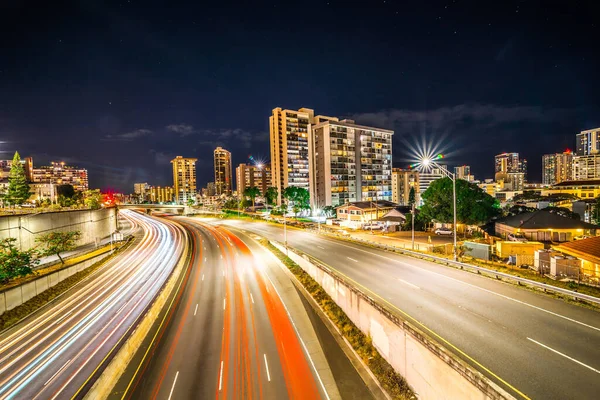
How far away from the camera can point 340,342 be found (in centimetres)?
2031

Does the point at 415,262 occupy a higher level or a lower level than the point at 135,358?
higher

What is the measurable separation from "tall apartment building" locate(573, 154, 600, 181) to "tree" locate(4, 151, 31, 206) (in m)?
253

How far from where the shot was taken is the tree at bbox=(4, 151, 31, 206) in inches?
2489

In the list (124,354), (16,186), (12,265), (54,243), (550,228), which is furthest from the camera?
(16,186)

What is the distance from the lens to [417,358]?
13.0 metres

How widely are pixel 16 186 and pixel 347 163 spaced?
365 ft

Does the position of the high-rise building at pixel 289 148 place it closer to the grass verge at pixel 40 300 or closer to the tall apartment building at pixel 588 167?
the grass verge at pixel 40 300

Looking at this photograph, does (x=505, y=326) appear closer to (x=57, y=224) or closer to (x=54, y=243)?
(x=54, y=243)

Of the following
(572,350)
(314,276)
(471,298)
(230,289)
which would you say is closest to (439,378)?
(572,350)

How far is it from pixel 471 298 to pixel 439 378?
28.7 ft

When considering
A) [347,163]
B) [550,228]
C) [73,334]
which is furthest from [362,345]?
[347,163]

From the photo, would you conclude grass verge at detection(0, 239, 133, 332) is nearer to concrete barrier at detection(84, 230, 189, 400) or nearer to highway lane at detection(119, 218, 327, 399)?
concrete barrier at detection(84, 230, 189, 400)

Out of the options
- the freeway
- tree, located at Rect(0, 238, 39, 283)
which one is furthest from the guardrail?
tree, located at Rect(0, 238, 39, 283)

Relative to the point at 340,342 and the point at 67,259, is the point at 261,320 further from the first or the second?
the point at 67,259
